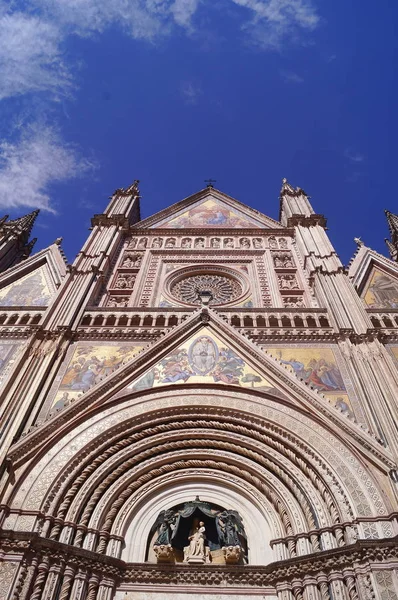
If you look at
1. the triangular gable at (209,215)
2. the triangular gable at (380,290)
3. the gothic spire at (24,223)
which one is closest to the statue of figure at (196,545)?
the triangular gable at (380,290)

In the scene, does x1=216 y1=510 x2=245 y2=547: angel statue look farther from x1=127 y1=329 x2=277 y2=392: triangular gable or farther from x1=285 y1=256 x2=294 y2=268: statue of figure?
x1=285 y1=256 x2=294 y2=268: statue of figure

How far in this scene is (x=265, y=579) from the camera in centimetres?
720

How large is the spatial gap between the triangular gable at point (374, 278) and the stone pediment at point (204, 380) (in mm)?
4837

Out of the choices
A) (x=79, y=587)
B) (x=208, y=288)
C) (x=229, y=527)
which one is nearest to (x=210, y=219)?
(x=208, y=288)

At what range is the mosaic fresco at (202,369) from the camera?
995 centimetres

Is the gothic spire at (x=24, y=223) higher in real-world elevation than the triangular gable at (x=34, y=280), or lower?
higher

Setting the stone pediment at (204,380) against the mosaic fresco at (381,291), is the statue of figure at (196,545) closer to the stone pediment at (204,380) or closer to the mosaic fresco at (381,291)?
the stone pediment at (204,380)

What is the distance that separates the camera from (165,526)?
7980 mm

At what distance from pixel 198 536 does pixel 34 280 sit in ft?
33.0

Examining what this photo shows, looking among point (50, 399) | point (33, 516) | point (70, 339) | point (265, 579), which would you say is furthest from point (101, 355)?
point (265, 579)

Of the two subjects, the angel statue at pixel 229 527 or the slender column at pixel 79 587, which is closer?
the slender column at pixel 79 587

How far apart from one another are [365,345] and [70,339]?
7329 millimetres

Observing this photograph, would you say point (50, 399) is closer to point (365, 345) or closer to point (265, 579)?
point (265, 579)

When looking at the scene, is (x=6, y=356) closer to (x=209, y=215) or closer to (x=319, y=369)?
(x=319, y=369)
